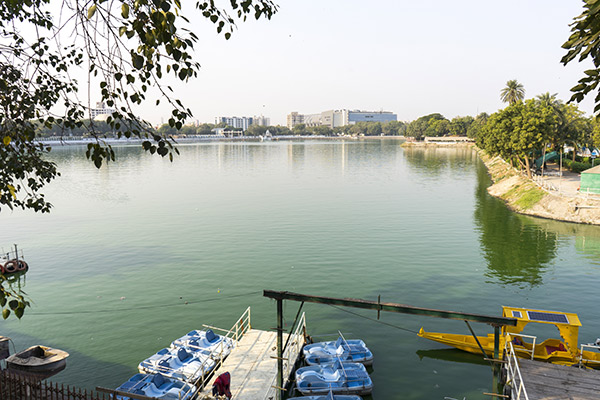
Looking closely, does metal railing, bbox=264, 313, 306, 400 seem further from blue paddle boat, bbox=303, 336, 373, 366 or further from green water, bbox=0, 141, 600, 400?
green water, bbox=0, 141, 600, 400

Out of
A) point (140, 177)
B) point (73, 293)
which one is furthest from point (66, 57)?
point (140, 177)

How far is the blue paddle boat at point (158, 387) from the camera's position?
17.0 m

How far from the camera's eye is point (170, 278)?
104ft

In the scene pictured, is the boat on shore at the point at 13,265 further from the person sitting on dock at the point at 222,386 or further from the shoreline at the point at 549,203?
the shoreline at the point at 549,203

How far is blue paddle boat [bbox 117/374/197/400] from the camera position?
17.0m

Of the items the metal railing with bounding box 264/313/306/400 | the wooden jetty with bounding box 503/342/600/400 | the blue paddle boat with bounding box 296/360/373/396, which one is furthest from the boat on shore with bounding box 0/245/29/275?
the wooden jetty with bounding box 503/342/600/400

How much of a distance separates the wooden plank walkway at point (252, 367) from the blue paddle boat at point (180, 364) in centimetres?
83

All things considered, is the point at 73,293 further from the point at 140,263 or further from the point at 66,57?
the point at 66,57

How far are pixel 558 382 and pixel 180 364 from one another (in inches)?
617

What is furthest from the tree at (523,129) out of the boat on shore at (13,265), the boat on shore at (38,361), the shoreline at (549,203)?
the boat on shore at (13,265)

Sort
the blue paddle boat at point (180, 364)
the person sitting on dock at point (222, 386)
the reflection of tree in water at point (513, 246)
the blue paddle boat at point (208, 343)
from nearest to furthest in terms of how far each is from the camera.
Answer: the person sitting on dock at point (222, 386) < the blue paddle boat at point (180, 364) < the blue paddle boat at point (208, 343) < the reflection of tree in water at point (513, 246)

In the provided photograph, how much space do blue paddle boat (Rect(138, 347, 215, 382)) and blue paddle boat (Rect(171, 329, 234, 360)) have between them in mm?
330

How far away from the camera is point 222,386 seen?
15992 mm

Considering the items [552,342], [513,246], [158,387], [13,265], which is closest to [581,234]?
[513,246]
